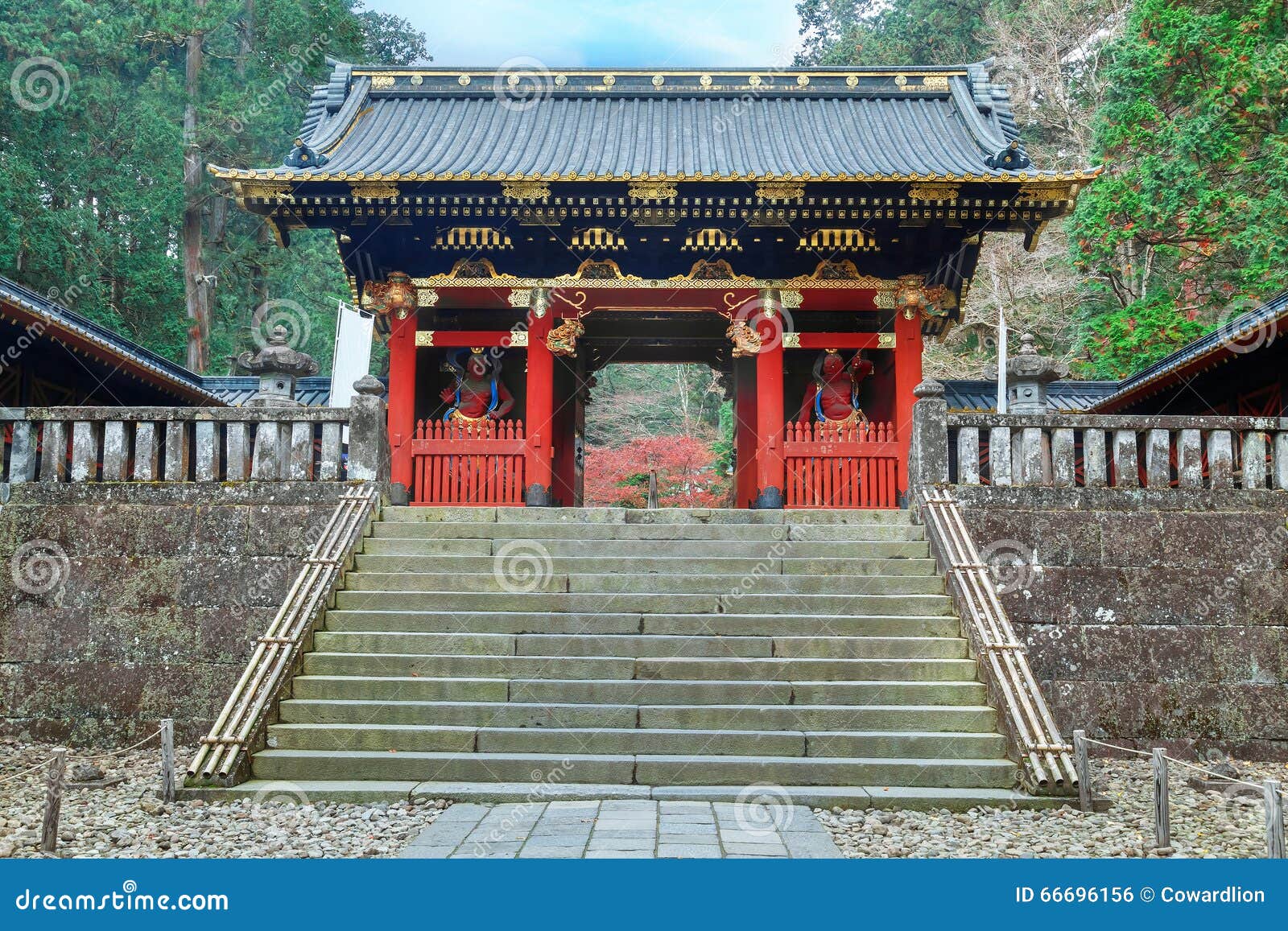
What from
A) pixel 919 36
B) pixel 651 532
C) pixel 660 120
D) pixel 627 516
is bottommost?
pixel 651 532

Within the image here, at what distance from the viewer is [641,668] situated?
22.7ft

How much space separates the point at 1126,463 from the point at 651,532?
414 cm

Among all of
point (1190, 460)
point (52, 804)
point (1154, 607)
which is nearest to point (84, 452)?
point (52, 804)

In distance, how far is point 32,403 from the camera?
1048 centimetres

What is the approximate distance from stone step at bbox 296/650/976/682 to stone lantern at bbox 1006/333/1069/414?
18.1ft

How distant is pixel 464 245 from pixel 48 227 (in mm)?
12521

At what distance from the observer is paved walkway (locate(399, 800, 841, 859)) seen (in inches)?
183

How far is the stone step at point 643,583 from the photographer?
7719 millimetres

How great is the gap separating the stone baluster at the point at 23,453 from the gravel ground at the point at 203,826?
3.07 m

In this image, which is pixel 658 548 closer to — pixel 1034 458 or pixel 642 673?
pixel 642 673

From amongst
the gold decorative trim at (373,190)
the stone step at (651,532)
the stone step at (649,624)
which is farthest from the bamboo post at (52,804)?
the gold decorative trim at (373,190)

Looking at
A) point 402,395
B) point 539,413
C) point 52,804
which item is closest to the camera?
point 52,804

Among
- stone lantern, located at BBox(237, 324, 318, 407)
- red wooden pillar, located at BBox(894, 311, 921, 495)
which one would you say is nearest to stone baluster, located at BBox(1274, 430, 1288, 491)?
red wooden pillar, located at BBox(894, 311, 921, 495)

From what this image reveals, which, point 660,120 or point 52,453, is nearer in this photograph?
point 52,453
